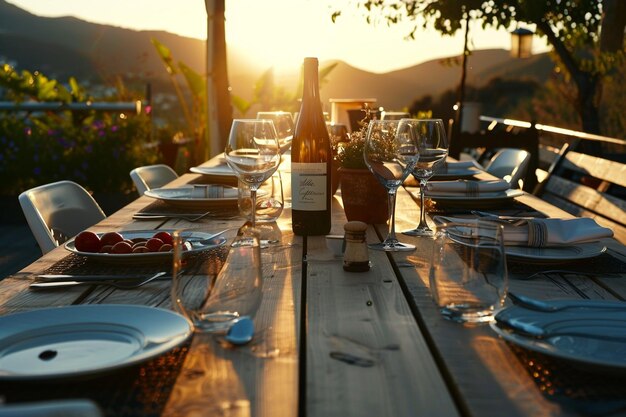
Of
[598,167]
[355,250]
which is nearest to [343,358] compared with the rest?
[355,250]

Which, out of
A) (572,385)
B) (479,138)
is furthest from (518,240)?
(479,138)

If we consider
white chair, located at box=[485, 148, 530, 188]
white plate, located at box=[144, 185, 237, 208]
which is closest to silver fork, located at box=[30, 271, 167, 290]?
white plate, located at box=[144, 185, 237, 208]

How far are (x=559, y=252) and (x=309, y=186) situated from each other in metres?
0.62

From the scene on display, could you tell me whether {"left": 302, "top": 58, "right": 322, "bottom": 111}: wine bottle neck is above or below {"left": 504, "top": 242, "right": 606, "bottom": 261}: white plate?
above

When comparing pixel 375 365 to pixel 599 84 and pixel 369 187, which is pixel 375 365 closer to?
pixel 369 187

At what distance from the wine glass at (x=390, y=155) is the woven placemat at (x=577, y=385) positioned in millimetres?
835

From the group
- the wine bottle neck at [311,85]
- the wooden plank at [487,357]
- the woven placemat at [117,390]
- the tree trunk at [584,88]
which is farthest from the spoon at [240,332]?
the tree trunk at [584,88]

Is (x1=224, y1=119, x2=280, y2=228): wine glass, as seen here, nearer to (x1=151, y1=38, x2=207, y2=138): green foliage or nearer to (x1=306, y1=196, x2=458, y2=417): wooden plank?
(x1=306, y1=196, x2=458, y2=417): wooden plank

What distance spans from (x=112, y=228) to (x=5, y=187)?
5.30m

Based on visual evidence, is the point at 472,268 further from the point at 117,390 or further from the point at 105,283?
the point at 105,283

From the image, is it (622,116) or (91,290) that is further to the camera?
(622,116)

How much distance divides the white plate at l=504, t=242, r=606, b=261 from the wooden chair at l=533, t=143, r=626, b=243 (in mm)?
1544

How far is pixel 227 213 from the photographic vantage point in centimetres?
247

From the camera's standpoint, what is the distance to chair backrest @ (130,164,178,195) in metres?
3.42
